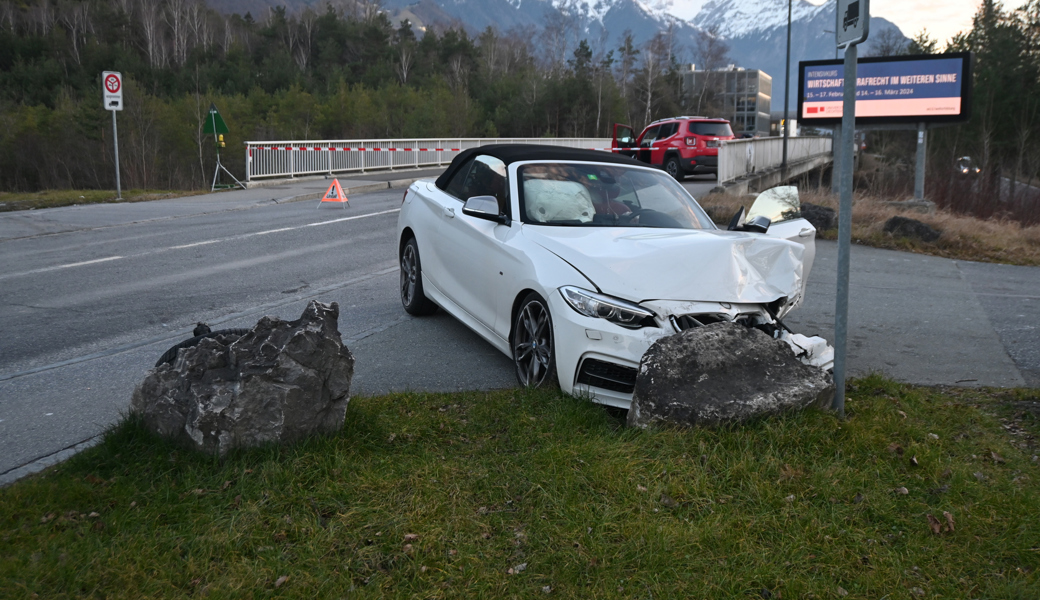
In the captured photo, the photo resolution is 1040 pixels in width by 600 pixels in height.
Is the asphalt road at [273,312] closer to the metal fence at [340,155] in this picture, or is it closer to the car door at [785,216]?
the car door at [785,216]

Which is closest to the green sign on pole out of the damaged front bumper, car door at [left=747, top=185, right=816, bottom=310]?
car door at [left=747, top=185, right=816, bottom=310]

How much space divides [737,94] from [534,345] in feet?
398

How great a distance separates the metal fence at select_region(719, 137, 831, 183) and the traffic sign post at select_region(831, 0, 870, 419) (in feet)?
57.2

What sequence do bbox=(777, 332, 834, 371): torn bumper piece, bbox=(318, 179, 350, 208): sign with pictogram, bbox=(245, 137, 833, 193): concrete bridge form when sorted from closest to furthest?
bbox=(777, 332, 834, 371): torn bumper piece
bbox=(318, 179, 350, 208): sign with pictogram
bbox=(245, 137, 833, 193): concrete bridge

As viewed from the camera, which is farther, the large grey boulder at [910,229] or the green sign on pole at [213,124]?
the green sign on pole at [213,124]

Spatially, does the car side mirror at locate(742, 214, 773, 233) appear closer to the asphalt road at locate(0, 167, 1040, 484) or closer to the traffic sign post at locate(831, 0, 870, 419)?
the asphalt road at locate(0, 167, 1040, 484)

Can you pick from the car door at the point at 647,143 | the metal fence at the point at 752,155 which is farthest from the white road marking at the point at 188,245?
the car door at the point at 647,143

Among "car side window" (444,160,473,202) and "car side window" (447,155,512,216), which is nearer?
"car side window" (447,155,512,216)

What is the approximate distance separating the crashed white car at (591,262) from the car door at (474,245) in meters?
0.01

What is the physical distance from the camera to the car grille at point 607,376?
4.64m

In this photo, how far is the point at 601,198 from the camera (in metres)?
6.14

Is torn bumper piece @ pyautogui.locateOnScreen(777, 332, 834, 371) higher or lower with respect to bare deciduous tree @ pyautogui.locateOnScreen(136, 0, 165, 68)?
lower

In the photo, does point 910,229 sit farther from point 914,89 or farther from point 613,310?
point 613,310

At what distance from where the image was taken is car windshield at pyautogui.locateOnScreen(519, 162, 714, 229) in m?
5.94
